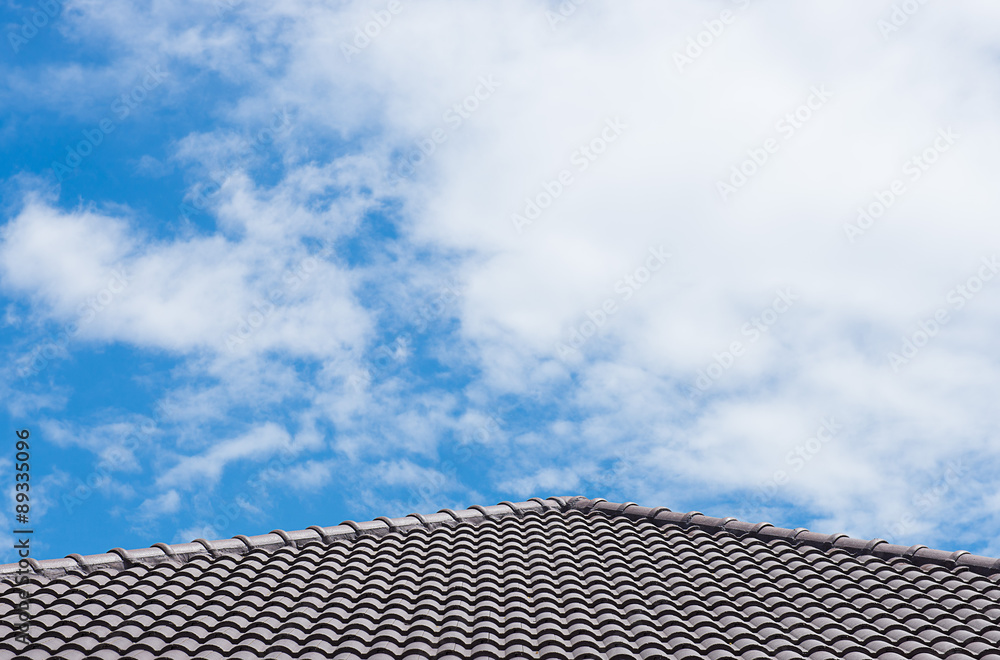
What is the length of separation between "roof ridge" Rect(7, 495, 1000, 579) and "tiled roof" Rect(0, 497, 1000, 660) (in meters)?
0.03

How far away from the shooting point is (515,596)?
31.2 ft

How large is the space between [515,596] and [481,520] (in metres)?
3.82

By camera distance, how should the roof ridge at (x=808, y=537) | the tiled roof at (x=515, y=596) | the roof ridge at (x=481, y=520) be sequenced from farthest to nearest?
1. the roof ridge at (x=808, y=537)
2. the roof ridge at (x=481, y=520)
3. the tiled roof at (x=515, y=596)

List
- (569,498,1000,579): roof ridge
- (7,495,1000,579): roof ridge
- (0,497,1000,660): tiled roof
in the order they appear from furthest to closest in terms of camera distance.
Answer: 1. (569,498,1000,579): roof ridge
2. (7,495,1000,579): roof ridge
3. (0,497,1000,660): tiled roof

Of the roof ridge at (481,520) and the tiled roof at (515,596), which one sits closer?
the tiled roof at (515,596)

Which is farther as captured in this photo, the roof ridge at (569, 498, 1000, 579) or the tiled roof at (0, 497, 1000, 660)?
the roof ridge at (569, 498, 1000, 579)

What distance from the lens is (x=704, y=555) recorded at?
Result: 1149 centimetres

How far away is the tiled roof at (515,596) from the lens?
8094mm

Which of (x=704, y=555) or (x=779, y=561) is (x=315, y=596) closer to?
(x=704, y=555)

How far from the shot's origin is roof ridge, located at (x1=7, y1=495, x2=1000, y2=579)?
1034cm

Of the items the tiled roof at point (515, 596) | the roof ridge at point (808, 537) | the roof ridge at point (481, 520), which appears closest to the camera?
the tiled roof at point (515, 596)

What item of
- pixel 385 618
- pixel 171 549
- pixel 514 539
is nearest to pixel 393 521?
pixel 514 539

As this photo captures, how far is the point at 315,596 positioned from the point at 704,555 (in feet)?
16.9

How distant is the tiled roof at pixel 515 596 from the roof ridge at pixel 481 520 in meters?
0.03
